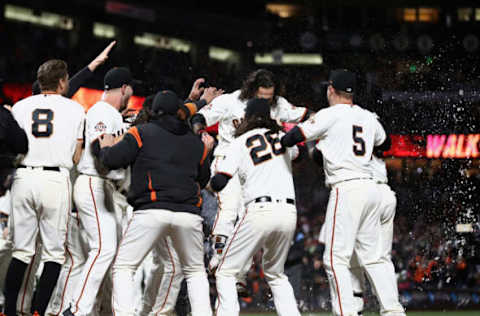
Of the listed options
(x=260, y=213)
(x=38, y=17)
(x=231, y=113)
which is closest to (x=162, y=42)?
(x=38, y=17)

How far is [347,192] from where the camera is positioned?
6.21 m

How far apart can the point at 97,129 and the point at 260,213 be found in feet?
5.57

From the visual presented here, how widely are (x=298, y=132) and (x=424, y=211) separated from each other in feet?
28.1

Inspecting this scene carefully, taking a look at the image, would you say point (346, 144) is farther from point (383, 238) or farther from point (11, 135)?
point (11, 135)

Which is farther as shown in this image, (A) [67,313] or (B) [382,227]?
(B) [382,227]

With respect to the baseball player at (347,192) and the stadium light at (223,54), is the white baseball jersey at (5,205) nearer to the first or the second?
the baseball player at (347,192)

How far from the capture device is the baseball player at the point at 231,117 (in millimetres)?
7184

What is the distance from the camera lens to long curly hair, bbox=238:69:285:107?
7258 mm

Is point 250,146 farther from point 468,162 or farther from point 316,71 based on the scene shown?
point 316,71

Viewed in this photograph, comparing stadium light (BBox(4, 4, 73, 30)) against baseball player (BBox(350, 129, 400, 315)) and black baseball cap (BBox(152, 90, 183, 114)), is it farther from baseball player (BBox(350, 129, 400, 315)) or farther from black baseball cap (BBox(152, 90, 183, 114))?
black baseball cap (BBox(152, 90, 183, 114))

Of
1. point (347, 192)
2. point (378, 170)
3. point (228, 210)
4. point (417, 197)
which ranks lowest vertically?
point (417, 197)

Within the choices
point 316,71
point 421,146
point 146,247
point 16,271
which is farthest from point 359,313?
point 316,71

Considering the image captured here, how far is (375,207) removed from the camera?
6.33 m

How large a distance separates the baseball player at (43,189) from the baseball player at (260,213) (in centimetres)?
132
